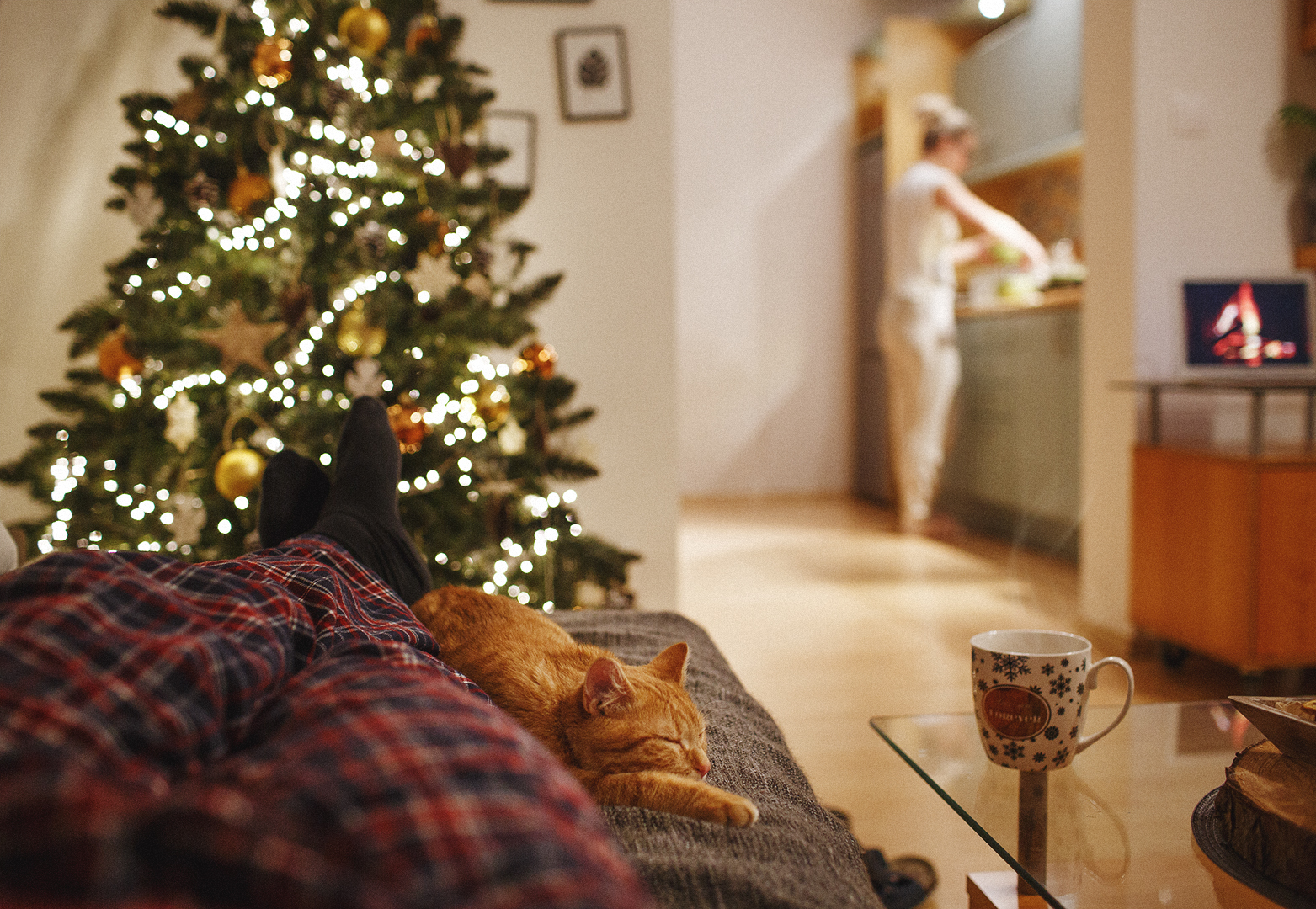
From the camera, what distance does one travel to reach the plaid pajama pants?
37 centimetres

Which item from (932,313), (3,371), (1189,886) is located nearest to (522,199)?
(3,371)

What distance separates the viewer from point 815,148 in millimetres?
5461

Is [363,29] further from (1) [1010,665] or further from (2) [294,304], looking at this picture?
(1) [1010,665]

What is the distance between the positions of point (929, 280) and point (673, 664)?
3.59 meters

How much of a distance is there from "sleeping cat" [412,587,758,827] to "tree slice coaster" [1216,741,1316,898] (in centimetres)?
36

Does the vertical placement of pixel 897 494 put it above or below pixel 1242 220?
below

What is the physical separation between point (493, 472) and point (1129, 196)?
1.78m

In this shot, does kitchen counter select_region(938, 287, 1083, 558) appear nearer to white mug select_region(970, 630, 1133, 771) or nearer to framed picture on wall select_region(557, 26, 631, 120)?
framed picture on wall select_region(557, 26, 631, 120)

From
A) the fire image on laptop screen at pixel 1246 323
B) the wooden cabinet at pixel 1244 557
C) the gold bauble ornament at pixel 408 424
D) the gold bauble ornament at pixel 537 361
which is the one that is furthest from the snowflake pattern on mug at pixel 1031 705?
the fire image on laptop screen at pixel 1246 323

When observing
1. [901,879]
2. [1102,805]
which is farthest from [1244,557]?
[1102,805]

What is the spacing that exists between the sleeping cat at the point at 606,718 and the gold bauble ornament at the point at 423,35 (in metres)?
1.60

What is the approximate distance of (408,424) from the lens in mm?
1928

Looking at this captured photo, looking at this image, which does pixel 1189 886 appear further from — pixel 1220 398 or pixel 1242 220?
pixel 1242 220

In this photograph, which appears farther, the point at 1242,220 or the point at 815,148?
the point at 815,148
